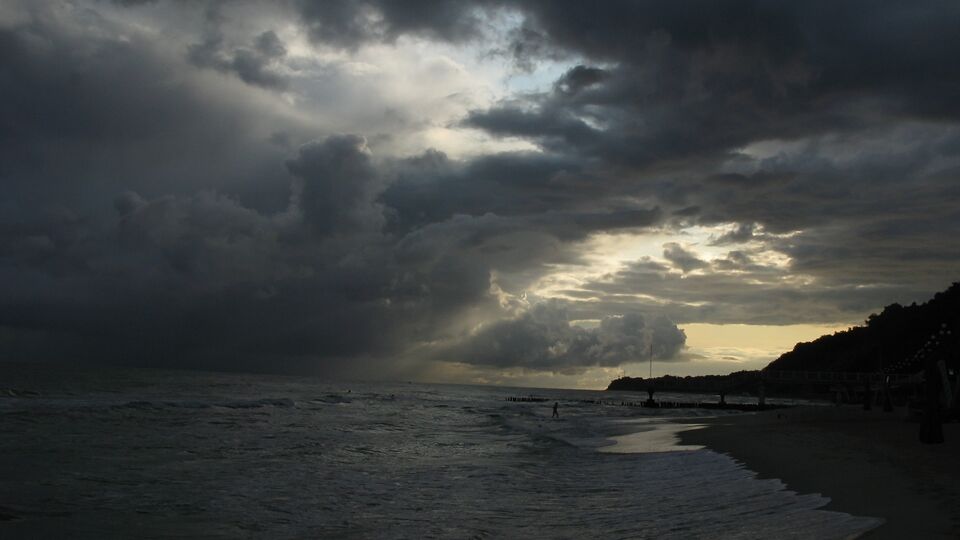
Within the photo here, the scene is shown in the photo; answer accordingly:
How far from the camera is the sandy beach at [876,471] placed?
11445 mm

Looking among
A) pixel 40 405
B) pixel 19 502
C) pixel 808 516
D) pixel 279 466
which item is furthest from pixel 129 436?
pixel 808 516

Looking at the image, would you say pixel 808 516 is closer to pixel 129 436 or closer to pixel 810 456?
pixel 810 456

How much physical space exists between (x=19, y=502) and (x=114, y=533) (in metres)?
4.61

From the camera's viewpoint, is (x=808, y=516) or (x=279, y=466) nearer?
(x=808, y=516)

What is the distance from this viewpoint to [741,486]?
1819 cm

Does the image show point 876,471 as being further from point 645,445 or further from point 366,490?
point 645,445

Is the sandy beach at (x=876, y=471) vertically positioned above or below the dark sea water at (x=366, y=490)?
above

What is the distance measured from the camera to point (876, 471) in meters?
18.0

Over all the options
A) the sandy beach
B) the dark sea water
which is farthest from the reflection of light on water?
the sandy beach

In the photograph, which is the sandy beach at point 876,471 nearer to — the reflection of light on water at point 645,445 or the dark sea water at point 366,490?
the dark sea water at point 366,490

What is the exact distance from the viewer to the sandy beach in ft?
37.6

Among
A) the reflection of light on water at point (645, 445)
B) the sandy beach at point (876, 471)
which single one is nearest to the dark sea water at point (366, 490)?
the sandy beach at point (876, 471)

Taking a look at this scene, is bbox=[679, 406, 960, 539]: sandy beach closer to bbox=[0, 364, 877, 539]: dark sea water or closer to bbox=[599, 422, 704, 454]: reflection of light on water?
bbox=[0, 364, 877, 539]: dark sea water

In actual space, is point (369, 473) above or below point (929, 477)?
below
